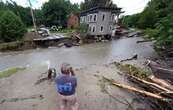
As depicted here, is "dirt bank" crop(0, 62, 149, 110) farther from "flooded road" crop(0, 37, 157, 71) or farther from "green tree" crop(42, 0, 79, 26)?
"green tree" crop(42, 0, 79, 26)

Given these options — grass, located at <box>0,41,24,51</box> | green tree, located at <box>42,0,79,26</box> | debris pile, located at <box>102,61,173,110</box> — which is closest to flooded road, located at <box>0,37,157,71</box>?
grass, located at <box>0,41,24,51</box>

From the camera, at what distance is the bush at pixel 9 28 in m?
31.5

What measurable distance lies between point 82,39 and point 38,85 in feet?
81.9

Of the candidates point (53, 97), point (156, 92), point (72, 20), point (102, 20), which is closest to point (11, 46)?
point (102, 20)

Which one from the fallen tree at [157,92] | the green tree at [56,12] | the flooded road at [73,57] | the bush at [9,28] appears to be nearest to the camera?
the fallen tree at [157,92]

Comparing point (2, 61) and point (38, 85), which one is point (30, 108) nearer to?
point (38, 85)

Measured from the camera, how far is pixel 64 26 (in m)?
53.9

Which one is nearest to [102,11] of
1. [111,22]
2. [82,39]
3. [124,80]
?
[111,22]

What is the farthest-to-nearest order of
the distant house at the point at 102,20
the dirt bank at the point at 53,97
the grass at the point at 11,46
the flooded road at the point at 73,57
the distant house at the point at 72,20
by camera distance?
1. the distant house at the point at 72,20
2. the distant house at the point at 102,20
3. the grass at the point at 11,46
4. the flooded road at the point at 73,57
5. the dirt bank at the point at 53,97

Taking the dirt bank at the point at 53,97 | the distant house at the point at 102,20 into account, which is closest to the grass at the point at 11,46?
the distant house at the point at 102,20

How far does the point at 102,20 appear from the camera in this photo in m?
36.5

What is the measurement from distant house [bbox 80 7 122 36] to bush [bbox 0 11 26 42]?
41.9 feet

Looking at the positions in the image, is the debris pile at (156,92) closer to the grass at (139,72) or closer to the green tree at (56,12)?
the grass at (139,72)

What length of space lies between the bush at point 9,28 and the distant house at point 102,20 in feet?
41.9
